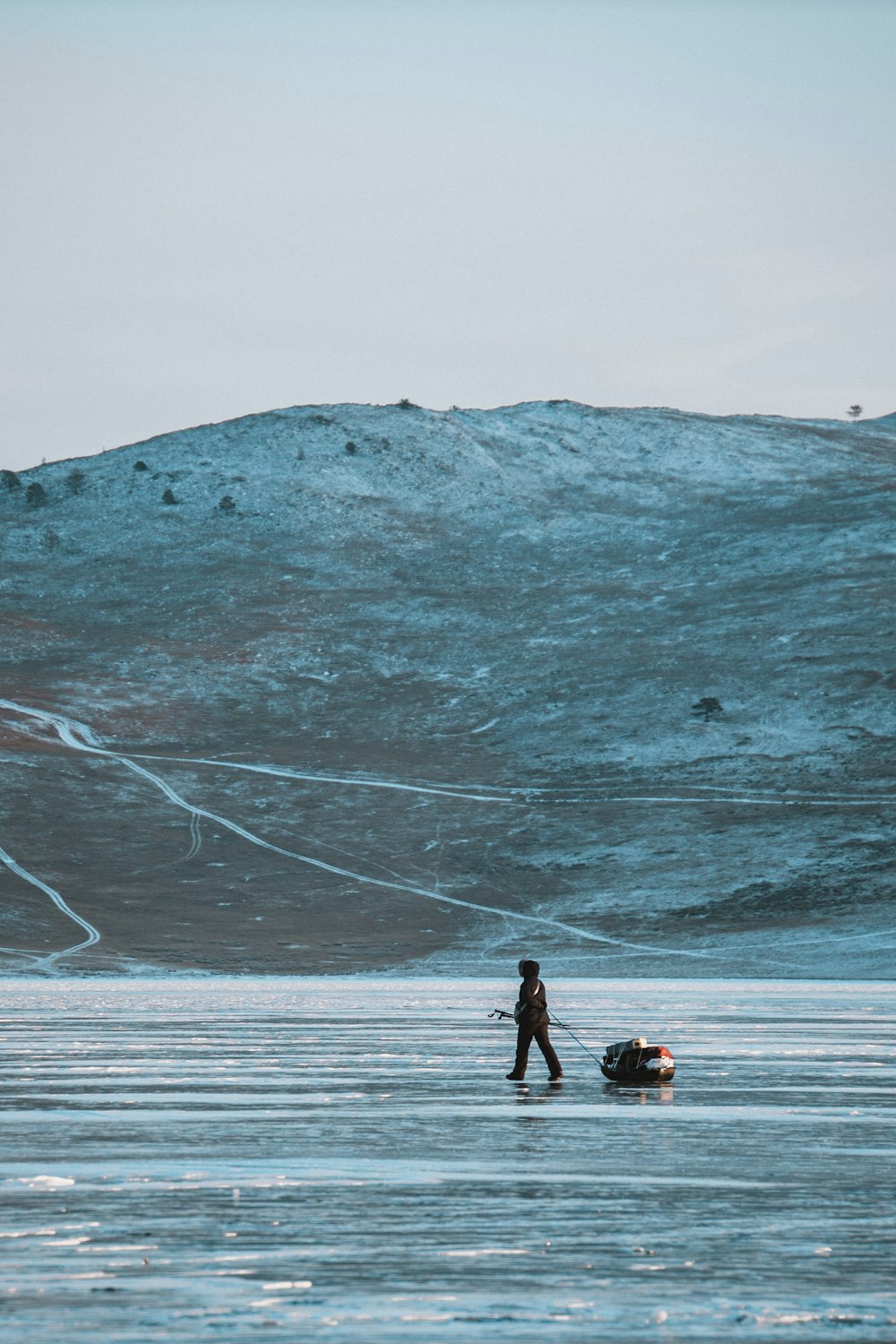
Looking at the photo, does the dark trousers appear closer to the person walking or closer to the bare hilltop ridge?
the person walking

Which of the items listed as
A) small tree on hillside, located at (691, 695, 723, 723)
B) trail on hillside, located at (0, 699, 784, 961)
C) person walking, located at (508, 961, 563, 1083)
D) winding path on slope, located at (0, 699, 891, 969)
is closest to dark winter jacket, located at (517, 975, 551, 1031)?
person walking, located at (508, 961, 563, 1083)

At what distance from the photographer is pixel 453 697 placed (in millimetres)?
108625

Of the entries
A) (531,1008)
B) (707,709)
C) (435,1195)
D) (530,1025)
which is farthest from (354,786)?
(435,1195)

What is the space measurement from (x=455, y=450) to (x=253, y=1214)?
159286 mm

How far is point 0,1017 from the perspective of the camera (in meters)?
29.6

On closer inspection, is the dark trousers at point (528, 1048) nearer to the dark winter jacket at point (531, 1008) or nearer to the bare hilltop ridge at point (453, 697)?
the dark winter jacket at point (531, 1008)

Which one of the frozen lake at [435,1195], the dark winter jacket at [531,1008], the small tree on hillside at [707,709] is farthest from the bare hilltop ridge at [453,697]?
the frozen lake at [435,1195]

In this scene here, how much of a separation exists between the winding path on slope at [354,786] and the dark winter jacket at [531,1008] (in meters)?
38.3

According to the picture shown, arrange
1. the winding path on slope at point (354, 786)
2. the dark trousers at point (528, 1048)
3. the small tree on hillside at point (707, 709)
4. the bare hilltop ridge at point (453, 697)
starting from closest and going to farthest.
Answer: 1. the dark trousers at point (528, 1048)
2. the winding path on slope at point (354, 786)
3. the bare hilltop ridge at point (453, 697)
4. the small tree on hillside at point (707, 709)

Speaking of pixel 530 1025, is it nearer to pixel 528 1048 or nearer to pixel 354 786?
pixel 528 1048

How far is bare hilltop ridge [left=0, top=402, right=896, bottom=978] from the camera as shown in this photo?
2697 inches

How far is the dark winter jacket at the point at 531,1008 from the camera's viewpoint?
19.3 m

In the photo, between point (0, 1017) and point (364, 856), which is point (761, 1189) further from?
point (364, 856)

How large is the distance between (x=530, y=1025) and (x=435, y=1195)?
825 centimetres
